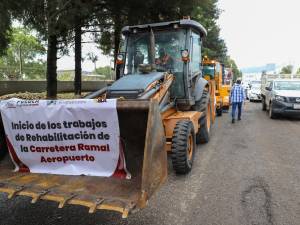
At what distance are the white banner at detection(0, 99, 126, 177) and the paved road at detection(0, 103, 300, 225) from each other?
565 mm

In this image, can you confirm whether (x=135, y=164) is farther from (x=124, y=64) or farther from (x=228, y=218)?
(x=124, y=64)

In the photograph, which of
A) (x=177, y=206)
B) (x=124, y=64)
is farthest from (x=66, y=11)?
(x=177, y=206)

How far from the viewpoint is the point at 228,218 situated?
15.2 ft

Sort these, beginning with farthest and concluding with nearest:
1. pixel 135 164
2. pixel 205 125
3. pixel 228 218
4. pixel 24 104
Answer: pixel 205 125, pixel 135 164, pixel 24 104, pixel 228 218

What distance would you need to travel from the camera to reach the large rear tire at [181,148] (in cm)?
610

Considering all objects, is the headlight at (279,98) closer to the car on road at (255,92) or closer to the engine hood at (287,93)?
the engine hood at (287,93)

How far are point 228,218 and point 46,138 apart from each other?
256 centimetres

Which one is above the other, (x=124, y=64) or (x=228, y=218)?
(x=124, y=64)

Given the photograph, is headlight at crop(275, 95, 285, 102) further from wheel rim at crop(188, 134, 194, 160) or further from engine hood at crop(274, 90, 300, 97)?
wheel rim at crop(188, 134, 194, 160)

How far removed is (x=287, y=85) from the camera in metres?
15.3

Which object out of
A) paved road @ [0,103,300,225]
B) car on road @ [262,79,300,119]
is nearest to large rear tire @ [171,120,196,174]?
paved road @ [0,103,300,225]

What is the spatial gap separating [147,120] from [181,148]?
1.36 m

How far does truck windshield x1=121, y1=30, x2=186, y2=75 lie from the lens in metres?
7.77

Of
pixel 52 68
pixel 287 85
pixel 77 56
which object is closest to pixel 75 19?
pixel 52 68
